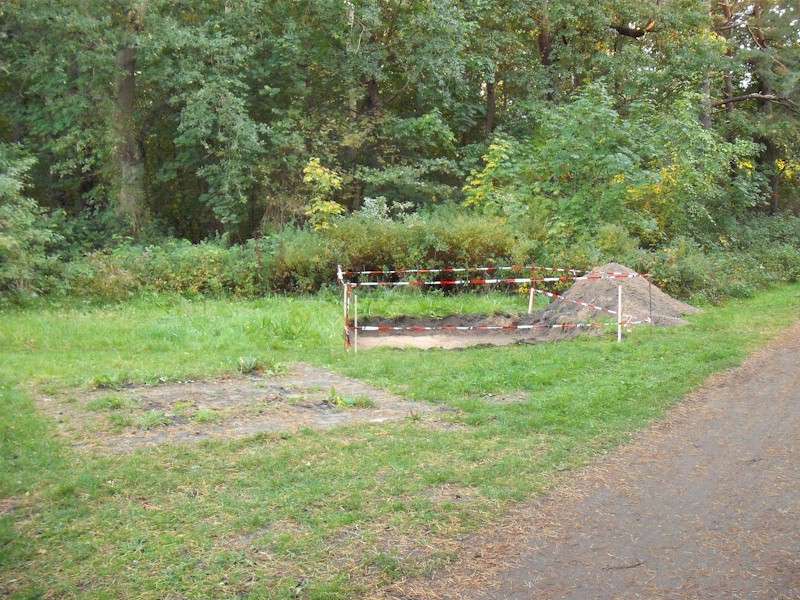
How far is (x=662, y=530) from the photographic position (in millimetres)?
4883

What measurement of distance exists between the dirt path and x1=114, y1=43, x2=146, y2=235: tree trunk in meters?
17.9

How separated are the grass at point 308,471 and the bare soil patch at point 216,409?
0.22m

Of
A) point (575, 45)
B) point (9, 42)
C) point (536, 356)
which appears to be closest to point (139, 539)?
point (536, 356)

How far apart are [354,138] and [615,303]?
1187 centimetres

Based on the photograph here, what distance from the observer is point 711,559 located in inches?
176

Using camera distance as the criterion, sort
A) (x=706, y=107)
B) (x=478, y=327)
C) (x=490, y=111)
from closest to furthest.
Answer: (x=478, y=327) < (x=706, y=107) < (x=490, y=111)

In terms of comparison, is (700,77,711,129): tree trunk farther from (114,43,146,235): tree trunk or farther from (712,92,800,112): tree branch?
(114,43,146,235): tree trunk

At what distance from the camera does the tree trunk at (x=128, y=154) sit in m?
21.4

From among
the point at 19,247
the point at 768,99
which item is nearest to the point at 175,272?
the point at 19,247

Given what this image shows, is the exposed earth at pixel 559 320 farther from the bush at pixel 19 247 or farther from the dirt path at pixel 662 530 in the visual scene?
the bush at pixel 19 247

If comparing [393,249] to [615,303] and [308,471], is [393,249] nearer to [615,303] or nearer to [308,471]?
[615,303]

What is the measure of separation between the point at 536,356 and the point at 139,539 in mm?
6543

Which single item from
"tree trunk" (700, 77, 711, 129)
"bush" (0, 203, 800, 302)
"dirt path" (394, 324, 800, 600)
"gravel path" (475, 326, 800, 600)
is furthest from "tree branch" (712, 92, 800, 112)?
"dirt path" (394, 324, 800, 600)

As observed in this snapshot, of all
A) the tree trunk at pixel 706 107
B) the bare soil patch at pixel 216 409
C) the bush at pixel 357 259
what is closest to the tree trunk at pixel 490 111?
the tree trunk at pixel 706 107
